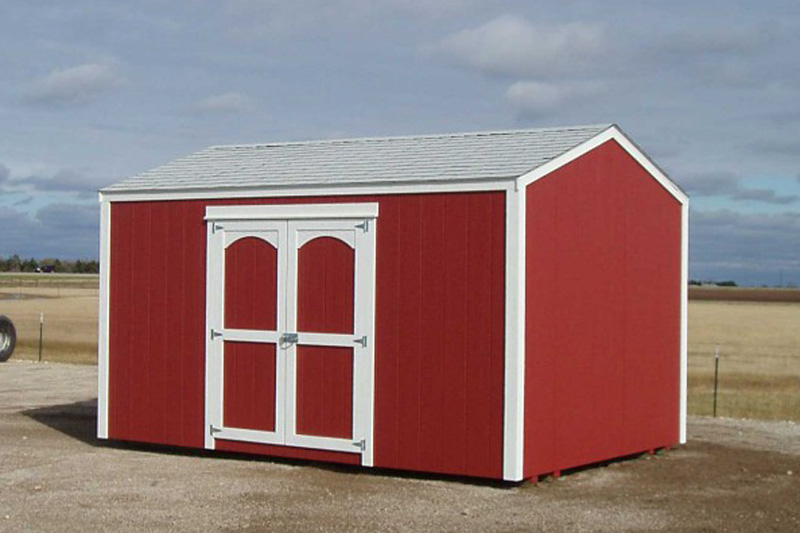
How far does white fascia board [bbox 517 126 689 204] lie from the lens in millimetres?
11352

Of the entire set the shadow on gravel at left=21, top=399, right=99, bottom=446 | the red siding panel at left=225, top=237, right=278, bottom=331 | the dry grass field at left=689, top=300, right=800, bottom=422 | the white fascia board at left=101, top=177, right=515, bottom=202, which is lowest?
the dry grass field at left=689, top=300, right=800, bottom=422

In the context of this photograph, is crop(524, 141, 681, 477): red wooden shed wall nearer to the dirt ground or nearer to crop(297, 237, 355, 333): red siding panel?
the dirt ground

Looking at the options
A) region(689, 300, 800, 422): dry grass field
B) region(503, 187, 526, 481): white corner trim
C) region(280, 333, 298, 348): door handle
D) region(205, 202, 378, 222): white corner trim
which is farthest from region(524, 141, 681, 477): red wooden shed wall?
region(689, 300, 800, 422): dry grass field

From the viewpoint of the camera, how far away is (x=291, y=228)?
40.4 feet

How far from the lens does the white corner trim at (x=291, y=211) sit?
11938 mm

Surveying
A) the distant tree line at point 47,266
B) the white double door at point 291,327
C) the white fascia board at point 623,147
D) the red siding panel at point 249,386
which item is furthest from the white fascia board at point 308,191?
the distant tree line at point 47,266

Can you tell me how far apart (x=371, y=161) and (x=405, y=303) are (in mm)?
1843

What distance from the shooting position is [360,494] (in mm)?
10859

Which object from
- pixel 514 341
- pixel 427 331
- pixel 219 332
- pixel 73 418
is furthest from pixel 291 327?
pixel 73 418

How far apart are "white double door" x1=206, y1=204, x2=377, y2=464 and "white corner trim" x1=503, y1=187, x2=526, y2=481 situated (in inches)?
56.2

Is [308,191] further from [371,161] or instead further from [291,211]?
[371,161]

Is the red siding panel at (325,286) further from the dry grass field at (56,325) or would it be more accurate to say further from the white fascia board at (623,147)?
the dry grass field at (56,325)

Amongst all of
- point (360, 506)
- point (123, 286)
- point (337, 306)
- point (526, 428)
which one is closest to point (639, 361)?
point (526, 428)

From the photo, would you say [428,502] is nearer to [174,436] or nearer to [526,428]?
[526,428]
